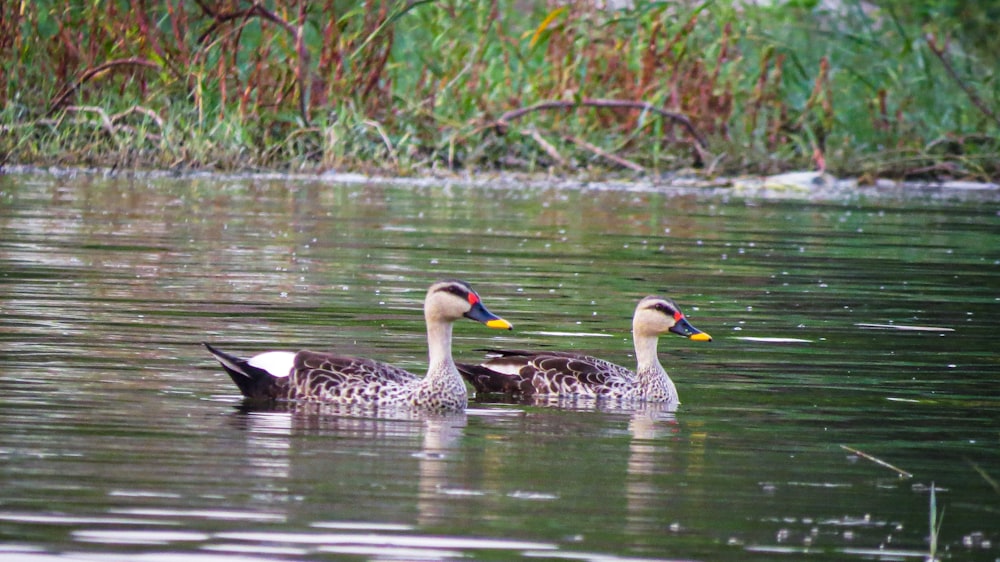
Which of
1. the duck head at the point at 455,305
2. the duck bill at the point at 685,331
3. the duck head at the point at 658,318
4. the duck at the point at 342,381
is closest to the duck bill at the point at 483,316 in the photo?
the duck head at the point at 455,305

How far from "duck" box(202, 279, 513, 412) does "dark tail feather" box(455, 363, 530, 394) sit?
2.12ft

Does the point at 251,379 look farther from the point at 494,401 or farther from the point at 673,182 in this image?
the point at 673,182

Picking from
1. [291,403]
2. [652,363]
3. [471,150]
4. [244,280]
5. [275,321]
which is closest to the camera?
[291,403]

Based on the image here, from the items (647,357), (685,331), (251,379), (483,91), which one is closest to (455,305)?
(251,379)

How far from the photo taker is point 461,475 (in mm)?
7449

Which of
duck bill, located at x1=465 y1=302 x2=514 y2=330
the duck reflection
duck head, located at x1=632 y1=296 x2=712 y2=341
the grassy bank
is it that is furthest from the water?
the grassy bank

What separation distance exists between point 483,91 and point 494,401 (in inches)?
641

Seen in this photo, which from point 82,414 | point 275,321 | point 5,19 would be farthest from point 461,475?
point 5,19

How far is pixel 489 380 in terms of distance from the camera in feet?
33.7

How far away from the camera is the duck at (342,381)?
9.34m

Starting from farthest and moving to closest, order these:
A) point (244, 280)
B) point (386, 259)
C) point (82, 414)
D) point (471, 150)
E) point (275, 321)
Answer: point (471, 150) → point (386, 259) → point (244, 280) → point (275, 321) → point (82, 414)

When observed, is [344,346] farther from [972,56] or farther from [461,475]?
[972,56]

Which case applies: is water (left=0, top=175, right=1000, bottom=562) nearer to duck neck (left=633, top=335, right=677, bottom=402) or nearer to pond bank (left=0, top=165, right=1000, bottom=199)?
duck neck (left=633, top=335, right=677, bottom=402)

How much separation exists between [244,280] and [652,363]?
15.3 feet
